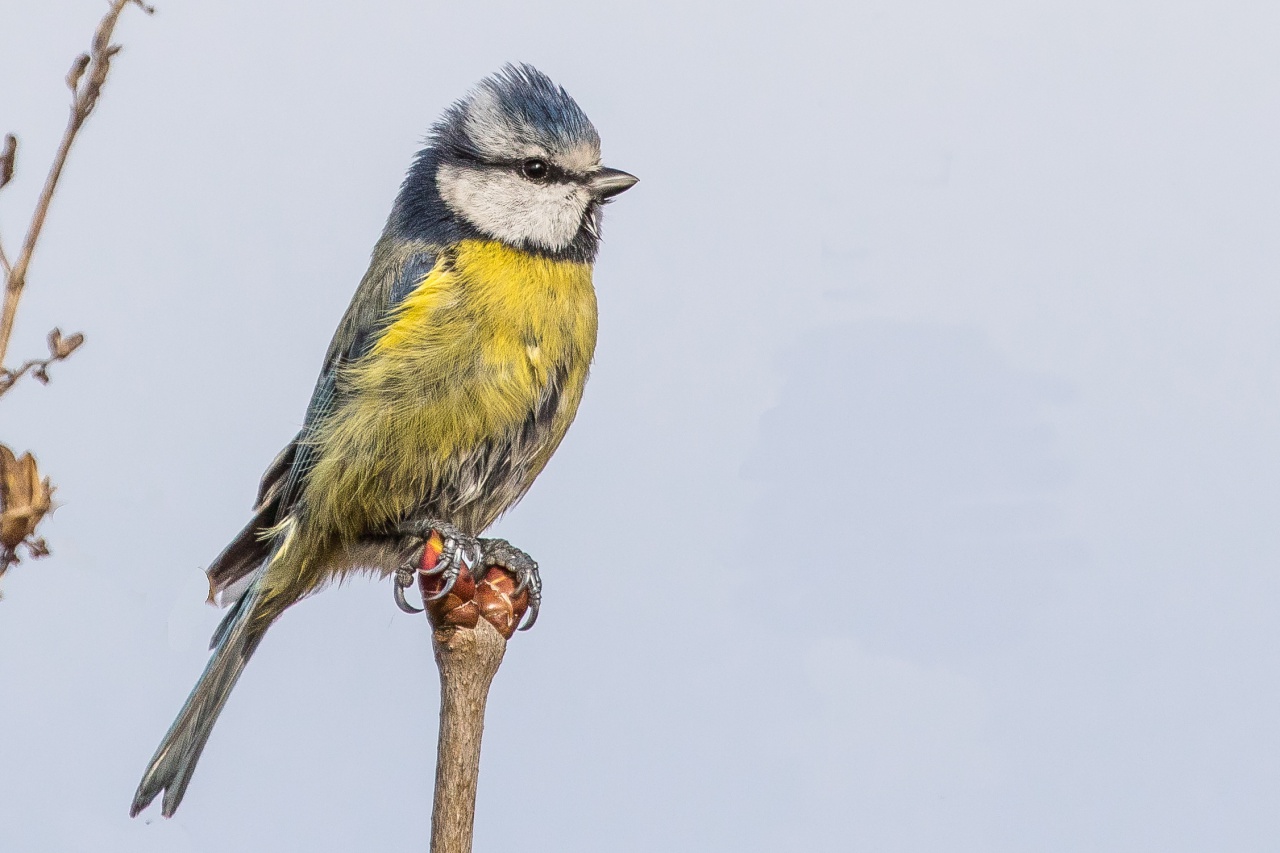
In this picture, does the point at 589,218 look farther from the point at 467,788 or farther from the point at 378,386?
the point at 467,788

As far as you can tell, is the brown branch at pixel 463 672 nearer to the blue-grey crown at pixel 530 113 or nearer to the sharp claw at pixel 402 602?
the sharp claw at pixel 402 602

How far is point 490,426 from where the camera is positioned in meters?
2.01

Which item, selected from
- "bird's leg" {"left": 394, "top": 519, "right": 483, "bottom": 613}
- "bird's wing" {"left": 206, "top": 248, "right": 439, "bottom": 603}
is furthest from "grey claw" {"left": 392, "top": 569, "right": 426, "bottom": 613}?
"bird's wing" {"left": 206, "top": 248, "right": 439, "bottom": 603}

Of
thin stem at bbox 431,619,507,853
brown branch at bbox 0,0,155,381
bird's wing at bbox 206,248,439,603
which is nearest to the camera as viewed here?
brown branch at bbox 0,0,155,381

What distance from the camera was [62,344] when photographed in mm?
850

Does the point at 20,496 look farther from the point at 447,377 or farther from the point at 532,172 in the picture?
the point at 532,172

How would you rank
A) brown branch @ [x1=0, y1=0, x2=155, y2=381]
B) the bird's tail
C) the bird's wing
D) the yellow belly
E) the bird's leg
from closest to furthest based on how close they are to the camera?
brown branch @ [x1=0, y1=0, x2=155, y2=381]
the bird's leg
the bird's tail
the yellow belly
the bird's wing

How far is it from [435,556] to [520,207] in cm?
64

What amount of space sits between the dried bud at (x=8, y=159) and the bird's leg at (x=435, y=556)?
3.00 feet

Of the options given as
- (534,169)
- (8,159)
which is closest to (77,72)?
(8,159)

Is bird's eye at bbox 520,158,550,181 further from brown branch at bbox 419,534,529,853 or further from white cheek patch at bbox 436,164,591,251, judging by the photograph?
brown branch at bbox 419,534,529,853

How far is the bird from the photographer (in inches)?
79.2

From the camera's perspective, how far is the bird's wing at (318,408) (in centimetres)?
211

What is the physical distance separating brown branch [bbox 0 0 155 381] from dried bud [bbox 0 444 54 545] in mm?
69
